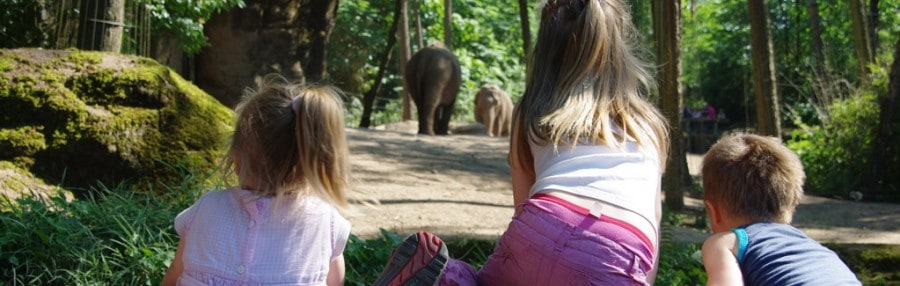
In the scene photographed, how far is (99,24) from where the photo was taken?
21.6 feet

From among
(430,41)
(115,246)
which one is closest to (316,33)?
(115,246)

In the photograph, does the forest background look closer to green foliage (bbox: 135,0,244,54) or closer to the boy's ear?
green foliage (bbox: 135,0,244,54)

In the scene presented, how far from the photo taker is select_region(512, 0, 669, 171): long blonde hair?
2.93 metres

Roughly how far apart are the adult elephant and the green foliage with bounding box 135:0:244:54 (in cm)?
733

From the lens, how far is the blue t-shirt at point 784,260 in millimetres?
2939

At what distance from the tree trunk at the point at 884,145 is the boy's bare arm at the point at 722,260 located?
9.37 m

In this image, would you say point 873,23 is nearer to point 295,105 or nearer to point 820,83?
point 820,83

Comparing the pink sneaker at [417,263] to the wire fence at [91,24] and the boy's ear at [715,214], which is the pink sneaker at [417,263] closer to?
the boy's ear at [715,214]

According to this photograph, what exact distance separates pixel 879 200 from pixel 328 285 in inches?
384

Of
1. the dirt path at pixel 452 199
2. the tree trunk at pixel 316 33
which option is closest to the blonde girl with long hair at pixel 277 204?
the dirt path at pixel 452 199

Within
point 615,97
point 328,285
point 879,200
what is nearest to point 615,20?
point 615,97

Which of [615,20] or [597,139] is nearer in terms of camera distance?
[597,139]

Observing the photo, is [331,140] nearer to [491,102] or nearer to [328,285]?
[328,285]

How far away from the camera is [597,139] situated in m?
2.91
